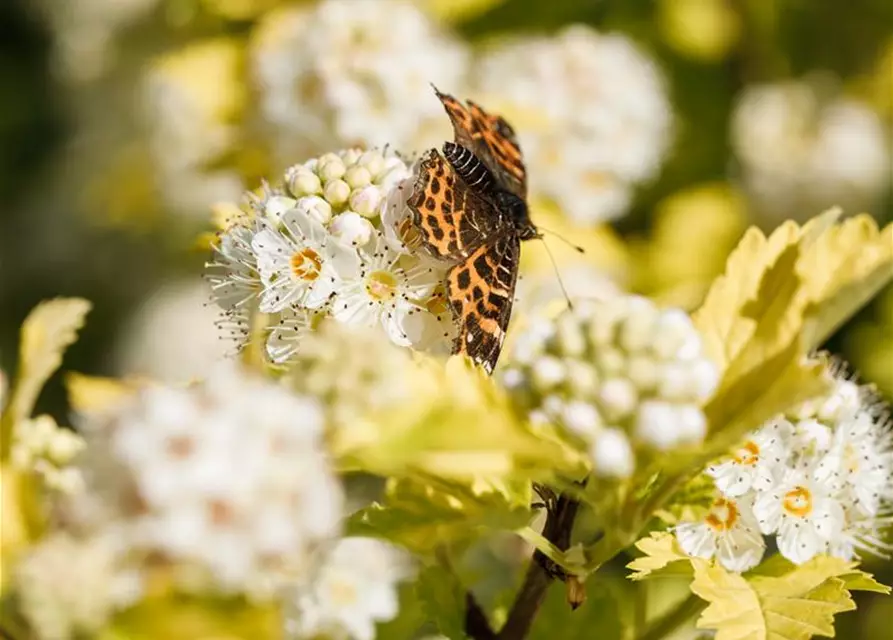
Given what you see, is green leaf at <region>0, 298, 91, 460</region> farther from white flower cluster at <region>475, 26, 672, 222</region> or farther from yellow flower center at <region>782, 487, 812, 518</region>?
white flower cluster at <region>475, 26, 672, 222</region>

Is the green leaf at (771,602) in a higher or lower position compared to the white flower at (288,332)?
lower

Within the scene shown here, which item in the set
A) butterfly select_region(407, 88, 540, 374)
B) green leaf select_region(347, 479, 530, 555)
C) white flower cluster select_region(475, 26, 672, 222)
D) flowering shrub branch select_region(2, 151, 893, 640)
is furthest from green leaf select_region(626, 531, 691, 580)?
white flower cluster select_region(475, 26, 672, 222)

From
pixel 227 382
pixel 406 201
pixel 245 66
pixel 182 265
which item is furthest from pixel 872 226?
pixel 182 265

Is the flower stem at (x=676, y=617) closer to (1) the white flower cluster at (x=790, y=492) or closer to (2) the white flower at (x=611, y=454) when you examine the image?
(1) the white flower cluster at (x=790, y=492)

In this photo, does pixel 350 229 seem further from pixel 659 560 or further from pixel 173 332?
pixel 173 332

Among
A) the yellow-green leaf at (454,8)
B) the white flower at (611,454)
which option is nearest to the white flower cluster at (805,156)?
the yellow-green leaf at (454,8)

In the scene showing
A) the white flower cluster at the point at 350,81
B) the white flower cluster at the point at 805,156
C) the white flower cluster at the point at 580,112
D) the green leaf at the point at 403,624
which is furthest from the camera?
the white flower cluster at the point at 805,156

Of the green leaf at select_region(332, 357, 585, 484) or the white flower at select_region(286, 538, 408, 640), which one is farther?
the white flower at select_region(286, 538, 408, 640)

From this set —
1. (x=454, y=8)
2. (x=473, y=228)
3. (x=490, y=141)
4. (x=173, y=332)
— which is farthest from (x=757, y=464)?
(x=173, y=332)
